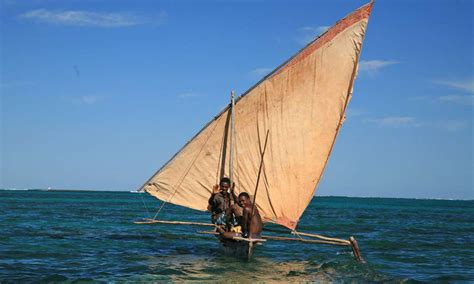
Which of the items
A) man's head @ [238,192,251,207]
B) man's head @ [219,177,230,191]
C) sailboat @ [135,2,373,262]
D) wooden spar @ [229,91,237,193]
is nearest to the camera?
man's head @ [238,192,251,207]

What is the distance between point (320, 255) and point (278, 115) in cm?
735

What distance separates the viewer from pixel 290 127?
61.7ft

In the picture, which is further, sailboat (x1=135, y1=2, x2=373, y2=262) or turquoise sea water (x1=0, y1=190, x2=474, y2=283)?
sailboat (x1=135, y1=2, x2=373, y2=262)

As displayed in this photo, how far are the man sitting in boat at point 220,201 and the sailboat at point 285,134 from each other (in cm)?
48

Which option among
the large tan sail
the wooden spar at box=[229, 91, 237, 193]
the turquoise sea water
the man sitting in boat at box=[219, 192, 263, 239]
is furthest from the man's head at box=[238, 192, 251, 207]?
the turquoise sea water

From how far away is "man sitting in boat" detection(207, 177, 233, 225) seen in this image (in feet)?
63.6

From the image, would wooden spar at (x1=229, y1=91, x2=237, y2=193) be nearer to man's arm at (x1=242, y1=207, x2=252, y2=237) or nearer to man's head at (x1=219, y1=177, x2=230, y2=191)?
man's head at (x1=219, y1=177, x2=230, y2=191)

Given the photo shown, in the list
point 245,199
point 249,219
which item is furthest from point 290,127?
point 249,219

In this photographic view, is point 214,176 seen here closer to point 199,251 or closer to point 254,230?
point 254,230

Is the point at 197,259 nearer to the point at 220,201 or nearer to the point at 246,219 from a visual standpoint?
the point at 220,201

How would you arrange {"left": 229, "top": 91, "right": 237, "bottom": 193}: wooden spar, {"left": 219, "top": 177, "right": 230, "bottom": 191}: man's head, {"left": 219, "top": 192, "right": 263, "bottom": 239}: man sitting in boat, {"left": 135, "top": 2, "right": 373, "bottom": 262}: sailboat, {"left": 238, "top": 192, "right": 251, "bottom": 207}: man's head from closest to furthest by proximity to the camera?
1. {"left": 219, "top": 192, "right": 263, "bottom": 239}: man sitting in boat
2. {"left": 238, "top": 192, "right": 251, "bottom": 207}: man's head
3. {"left": 135, "top": 2, "right": 373, "bottom": 262}: sailboat
4. {"left": 219, "top": 177, "right": 230, "bottom": 191}: man's head
5. {"left": 229, "top": 91, "right": 237, "bottom": 193}: wooden spar

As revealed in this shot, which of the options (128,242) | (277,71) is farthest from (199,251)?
(277,71)

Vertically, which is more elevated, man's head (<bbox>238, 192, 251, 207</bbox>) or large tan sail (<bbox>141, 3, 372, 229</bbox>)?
large tan sail (<bbox>141, 3, 372, 229</bbox>)

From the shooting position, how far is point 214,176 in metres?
20.4
